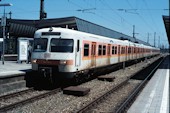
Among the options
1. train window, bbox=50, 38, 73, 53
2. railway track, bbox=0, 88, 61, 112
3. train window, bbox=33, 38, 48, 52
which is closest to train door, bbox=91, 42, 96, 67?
train window, bbox=50, 38, 73, 53

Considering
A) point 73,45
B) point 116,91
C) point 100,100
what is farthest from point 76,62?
point 100,100

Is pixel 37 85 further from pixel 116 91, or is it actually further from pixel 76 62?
pixel 116 91

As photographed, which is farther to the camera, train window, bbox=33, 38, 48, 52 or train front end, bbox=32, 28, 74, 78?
train window, bbox=33, 38, 48, 52

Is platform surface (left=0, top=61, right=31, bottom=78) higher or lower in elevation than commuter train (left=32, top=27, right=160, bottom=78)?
lower

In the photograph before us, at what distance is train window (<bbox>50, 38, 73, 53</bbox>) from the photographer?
43.3ft

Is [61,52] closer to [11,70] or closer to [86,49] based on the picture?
[86,49]

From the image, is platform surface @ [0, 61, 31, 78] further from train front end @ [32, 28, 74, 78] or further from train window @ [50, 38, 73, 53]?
train window @ [50, 38, 73, 53]

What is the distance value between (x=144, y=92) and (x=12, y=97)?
5852 mm

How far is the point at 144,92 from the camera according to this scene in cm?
1317

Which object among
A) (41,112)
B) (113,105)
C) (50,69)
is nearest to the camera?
(41,112)

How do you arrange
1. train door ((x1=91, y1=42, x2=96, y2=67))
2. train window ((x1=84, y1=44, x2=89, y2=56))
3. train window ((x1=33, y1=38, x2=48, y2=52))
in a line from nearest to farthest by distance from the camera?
train window ((x1=33, y1=38, x2=48, y2=52)) < train window ((x1=84, y1=44, x2=89, y2=56)) < train door ((x1=91, y1=42, x2=96, y2=67))

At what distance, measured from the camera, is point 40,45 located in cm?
1370

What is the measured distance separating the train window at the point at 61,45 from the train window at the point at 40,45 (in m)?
0.36

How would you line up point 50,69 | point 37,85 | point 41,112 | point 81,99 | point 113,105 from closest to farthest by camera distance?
point 41,112
point 113,105
point 81,99
point 50,69
point 37,85
